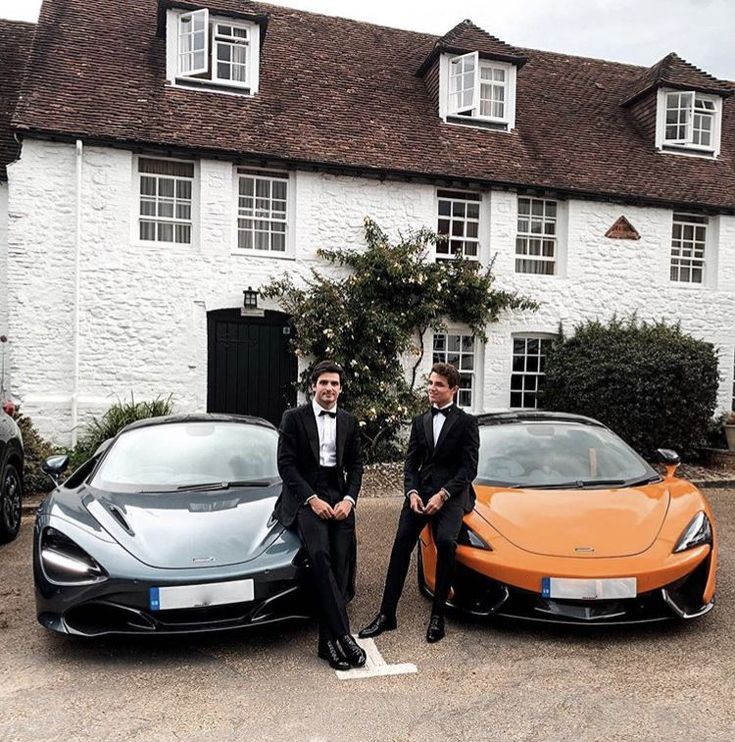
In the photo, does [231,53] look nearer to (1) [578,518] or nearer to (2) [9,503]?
(2) [9,503]

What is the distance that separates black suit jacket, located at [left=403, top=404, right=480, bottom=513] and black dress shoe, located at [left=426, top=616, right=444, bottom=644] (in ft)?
2.39

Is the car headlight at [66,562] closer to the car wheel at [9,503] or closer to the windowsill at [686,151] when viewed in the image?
the car wheel at [9,503]

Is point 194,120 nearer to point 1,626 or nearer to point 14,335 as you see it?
point 14,335

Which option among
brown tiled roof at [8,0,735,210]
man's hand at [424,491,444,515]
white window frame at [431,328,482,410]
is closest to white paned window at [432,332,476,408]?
white window frame at [431,328,482,410]

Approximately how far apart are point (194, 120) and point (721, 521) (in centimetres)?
1020

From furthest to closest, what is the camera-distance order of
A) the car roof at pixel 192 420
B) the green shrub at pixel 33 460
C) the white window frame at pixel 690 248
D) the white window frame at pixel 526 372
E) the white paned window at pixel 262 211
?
the white window frame at pixel 690 248 < the white window frame at pixel 526 372 < the white paned window at pixel 262 211 < the green shrub at pixel 33 460 < the car roof at pixel 192 420

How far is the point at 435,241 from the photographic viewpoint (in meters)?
13.2

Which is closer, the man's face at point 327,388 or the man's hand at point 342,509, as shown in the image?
the man's hand at point 342,509

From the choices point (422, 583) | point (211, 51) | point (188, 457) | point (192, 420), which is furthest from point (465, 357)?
point (188, 457)

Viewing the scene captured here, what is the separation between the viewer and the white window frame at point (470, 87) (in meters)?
14.0

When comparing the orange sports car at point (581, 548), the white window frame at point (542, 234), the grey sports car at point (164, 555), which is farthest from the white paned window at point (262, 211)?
the orange sports car at point (581, 548)

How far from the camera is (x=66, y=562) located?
4090mm

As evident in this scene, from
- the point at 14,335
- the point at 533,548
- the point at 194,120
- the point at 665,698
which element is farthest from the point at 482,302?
the point at 665,698

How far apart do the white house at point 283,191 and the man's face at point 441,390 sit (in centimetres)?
806
